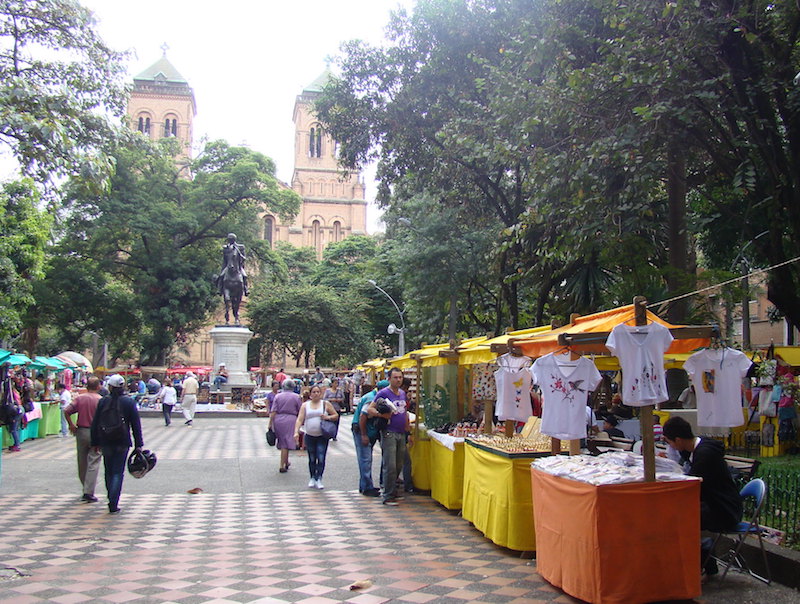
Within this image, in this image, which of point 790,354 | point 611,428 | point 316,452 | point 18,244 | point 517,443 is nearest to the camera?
point 517,443

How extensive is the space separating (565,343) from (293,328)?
5140cm

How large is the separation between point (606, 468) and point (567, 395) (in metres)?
1.16

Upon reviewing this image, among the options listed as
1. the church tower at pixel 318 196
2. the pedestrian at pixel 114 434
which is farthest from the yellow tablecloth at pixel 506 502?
the church tower at pixel 318 196

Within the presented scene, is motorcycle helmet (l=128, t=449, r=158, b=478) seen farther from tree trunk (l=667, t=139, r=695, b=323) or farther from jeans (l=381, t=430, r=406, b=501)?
tree trunk (l=667, t=139, r=695, b=323)

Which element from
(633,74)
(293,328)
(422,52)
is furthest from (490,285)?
(293,328)

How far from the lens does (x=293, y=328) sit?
57344 mm

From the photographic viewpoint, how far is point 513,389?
9.02 metres

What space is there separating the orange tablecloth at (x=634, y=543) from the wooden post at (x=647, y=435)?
0.38 feet

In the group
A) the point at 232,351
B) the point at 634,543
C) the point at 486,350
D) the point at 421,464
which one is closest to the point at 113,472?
the point at 421,464

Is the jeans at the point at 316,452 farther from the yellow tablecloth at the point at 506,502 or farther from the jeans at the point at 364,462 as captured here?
the yellow tablecloth at the point at 506,502

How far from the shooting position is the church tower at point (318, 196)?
9325 centimetres

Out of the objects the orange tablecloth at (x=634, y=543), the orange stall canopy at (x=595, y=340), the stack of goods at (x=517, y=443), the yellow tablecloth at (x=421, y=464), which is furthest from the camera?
the yellow tablecloth at (x=421, y=464)

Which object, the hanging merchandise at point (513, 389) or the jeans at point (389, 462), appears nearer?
the hanging merchandise at point (513, 389)

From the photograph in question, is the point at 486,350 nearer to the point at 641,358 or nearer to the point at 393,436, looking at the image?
the point at 393,436
